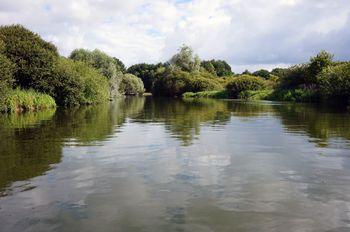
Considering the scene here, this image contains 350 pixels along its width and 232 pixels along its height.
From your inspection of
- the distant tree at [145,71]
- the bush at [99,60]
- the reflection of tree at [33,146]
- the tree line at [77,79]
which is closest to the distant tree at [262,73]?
the distant tree at [145,71]

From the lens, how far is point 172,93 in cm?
10762

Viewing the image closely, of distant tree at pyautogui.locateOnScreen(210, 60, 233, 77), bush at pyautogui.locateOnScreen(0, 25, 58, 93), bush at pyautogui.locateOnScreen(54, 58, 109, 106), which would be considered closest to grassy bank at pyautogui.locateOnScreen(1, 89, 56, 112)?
bush at pyautogui.locateOnScreen(0, 25, 58, 93)

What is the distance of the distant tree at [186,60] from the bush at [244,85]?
25.5m

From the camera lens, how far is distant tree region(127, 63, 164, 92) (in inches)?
6162

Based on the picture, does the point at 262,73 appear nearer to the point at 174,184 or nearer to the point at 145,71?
the point at 145,71

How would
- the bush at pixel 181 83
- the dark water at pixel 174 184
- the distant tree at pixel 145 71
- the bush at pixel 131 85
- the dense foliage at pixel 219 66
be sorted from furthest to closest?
the distant tree at pixel 145 71 → the dense foliage at pixel 219 66 → the bush at pixel 131 85 → the bush at pixel 181 83 → the dark water at pixel 174 184

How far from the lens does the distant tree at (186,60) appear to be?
114m

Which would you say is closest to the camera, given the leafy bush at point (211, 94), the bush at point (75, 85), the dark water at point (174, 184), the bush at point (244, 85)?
the dark water at point (174, 184)

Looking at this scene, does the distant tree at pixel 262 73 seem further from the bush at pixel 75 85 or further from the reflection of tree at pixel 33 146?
the reflection of tree at pixel 33 146

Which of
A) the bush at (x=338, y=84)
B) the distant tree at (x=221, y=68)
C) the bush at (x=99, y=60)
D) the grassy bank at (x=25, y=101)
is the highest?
the distant tree at (x=221, y=68)

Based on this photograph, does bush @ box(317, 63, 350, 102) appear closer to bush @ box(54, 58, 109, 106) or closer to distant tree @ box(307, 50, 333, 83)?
distant tree @ box(307, 50, 333, 83)

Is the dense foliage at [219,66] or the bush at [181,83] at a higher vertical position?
the dense foliage at [219,66]

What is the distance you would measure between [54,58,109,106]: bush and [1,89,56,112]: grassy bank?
3.46 m

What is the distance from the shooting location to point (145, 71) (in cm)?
16100
